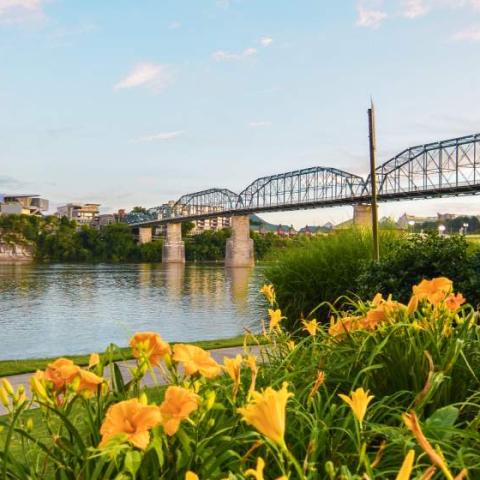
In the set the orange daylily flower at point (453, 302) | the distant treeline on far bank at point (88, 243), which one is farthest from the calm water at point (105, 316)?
the distant treeline on far bank at point (88, 243)

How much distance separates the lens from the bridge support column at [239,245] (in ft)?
282

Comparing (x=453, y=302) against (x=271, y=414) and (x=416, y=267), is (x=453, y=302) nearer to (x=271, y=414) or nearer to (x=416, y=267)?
(x=271, y=414)

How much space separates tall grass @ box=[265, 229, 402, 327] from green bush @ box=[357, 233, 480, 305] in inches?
62.6

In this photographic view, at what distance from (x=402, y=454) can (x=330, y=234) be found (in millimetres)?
9493

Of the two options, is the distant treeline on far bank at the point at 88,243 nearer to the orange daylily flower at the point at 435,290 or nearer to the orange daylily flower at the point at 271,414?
the orange daylily flower at the point at 435,290

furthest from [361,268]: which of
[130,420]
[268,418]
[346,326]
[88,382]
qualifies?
[268,418]

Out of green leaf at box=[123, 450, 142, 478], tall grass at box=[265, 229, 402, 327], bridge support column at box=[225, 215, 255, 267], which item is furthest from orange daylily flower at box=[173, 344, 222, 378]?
bridge support column at box=[225, 215, 255, 267]

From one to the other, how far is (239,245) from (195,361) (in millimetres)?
84655

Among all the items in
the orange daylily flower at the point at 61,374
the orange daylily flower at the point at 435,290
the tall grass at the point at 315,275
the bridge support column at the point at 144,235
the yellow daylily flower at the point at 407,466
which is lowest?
the tall grass at the point at 315,275

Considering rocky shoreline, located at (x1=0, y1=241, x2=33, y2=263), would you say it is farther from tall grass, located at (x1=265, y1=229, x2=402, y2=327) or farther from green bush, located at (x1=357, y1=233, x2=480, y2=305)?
green bush, located at (x1=357, y1=233, x2=480, y2=305)

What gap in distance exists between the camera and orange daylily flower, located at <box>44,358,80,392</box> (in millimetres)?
1609

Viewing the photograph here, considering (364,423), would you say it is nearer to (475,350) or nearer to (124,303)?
(475,350)

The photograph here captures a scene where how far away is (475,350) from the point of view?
8.02 ft

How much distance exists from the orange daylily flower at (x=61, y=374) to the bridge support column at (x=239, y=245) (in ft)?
274
